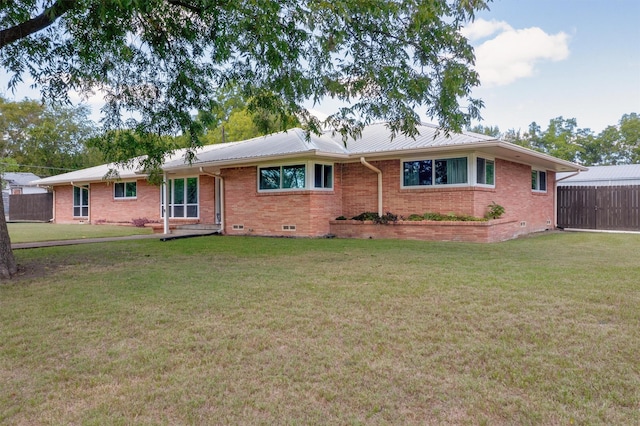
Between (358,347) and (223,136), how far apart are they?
119 ft

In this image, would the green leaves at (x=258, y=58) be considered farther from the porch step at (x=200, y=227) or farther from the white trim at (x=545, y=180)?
the white trim at (x=545, y=180)

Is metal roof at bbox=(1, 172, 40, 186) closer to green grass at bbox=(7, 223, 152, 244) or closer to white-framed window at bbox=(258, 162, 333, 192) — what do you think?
green grass at bbox=(7, 223, 152, 244)

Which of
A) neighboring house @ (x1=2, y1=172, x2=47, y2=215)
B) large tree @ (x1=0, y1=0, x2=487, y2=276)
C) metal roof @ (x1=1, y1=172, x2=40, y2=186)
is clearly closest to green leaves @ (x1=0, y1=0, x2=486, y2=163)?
large tree @ (x1=0, y1=0, x2=487, y2=276)

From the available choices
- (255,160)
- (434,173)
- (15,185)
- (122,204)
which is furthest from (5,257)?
(15,185)

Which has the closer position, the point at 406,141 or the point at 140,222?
the point at 406,141

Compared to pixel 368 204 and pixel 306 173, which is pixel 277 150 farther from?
pixel 368 204

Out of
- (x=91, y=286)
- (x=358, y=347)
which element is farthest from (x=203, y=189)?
(x=358, y=347)

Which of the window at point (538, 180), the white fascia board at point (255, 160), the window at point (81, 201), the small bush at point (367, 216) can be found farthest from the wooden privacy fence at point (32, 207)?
the window at point (538, 180)

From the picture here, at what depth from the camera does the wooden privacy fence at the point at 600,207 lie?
16312 millimetres

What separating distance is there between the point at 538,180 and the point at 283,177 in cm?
1044

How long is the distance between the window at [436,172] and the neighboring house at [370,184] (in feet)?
0.10

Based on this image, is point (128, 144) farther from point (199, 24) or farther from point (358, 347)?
point (358, 347)

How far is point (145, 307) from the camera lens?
187 inches

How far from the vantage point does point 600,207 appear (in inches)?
667
